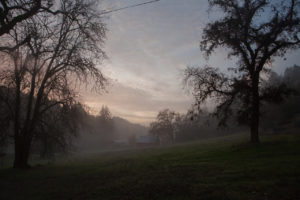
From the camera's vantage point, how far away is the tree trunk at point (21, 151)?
16031mm

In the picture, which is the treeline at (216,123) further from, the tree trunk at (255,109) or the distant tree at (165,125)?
the tree trunk at (255,109)

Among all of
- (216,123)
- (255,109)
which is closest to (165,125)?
(216,123)

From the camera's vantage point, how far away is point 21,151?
16.2m

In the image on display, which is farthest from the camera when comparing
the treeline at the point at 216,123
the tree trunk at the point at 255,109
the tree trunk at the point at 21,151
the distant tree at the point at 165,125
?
the distant tree at the point at 165,125

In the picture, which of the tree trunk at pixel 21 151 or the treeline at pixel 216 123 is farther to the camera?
the treeline at pixel 216 123

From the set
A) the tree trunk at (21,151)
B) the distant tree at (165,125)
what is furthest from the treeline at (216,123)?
the tree trunk at (21,151)

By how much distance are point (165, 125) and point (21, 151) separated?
66687mm

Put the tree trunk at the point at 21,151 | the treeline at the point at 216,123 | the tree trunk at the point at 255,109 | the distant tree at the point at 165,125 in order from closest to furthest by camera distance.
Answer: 1. the tree trunk at the point at 255,109
2. the tree trunk at the point at 21,151
3. the treeline at the point at 216,123
4. the distant tree at the point at 165,125

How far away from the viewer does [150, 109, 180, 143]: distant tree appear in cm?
7988

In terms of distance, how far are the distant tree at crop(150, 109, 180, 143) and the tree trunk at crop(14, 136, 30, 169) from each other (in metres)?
65.8

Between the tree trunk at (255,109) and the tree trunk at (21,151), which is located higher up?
the tree trunk at (255,109)

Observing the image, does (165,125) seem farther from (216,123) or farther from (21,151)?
(21,151)

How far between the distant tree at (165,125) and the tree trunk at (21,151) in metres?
65.8

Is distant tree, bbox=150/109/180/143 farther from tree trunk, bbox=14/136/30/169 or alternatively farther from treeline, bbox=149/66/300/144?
tree trunk, bbox=14/136/30/169
